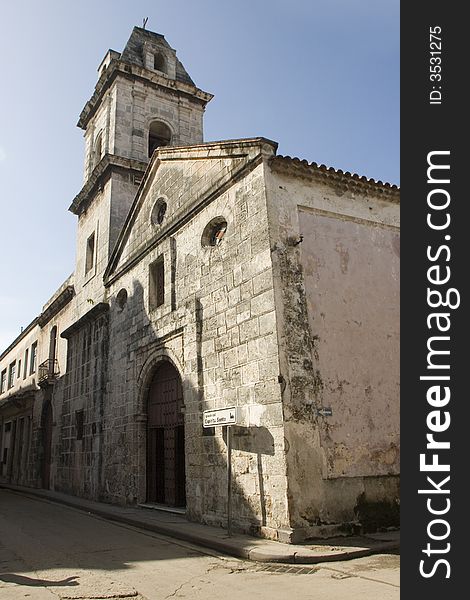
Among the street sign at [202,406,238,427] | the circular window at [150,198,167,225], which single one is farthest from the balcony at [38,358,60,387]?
the street sign at [202,406,238,427]

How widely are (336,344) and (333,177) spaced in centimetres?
310

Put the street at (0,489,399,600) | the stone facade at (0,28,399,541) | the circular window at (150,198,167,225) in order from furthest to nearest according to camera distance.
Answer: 1. the circular window at (150,198,167,225)
2. the stone facade at (0,28,399,541)
3. the street at (0,489,399,600)

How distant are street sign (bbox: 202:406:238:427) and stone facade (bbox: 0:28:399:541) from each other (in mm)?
520

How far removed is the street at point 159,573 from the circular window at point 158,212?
7429mm

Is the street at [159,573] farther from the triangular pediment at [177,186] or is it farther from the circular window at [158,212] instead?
the circular window at [158,212]

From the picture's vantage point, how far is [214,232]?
10.8 m

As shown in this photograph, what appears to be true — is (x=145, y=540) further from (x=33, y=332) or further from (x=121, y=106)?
Answer: (x=33, y=332)

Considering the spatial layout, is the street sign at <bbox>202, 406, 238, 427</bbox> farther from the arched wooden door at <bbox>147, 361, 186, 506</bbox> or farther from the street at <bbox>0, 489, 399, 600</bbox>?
the arched wooden door at <bbox>147, 361, 186, 506</bbox>

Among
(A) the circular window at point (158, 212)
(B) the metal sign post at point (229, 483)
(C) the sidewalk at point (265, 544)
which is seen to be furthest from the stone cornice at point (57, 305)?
(B) the metal sign post at point (229, 483)

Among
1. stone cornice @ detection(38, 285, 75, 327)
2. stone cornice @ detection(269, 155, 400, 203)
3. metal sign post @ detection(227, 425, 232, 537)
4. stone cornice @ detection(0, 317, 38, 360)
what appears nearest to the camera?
metal sign post @ detection(227, 425, 232, 537)

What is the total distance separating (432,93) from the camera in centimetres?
462

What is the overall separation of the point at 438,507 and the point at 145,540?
5948mm

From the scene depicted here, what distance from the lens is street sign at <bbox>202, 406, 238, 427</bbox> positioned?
26.3 feet

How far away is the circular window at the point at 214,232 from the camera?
1045 centimetres
